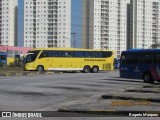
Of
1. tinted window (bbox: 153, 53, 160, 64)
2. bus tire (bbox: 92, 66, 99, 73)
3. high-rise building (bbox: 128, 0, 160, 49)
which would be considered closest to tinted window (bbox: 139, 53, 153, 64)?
tinted window (bbox: 153, 53, 160, 64)

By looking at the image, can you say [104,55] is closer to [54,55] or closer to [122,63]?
[54,55]

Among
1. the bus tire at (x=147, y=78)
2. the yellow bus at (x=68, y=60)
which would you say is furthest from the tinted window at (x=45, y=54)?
the bus tire at (x=147, y=78)

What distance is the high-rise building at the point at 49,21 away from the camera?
283 ft

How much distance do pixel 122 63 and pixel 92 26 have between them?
177 feet

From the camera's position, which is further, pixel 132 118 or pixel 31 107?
pixel 31 107

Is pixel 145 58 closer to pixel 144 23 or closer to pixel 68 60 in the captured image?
pixel 68 60

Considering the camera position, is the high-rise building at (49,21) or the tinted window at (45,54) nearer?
the tinted window at (45,54)

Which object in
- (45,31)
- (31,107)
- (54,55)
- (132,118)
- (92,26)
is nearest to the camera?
(132,118)

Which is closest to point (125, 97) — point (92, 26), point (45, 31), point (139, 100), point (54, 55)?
point (139, 100)

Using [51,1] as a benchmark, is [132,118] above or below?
below

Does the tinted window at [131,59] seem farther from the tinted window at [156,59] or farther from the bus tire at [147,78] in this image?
the tinted window at [156,59]

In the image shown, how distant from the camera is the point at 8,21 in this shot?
309ft

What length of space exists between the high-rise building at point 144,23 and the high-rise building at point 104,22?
1.99 m

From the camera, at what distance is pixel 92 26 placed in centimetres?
8394
